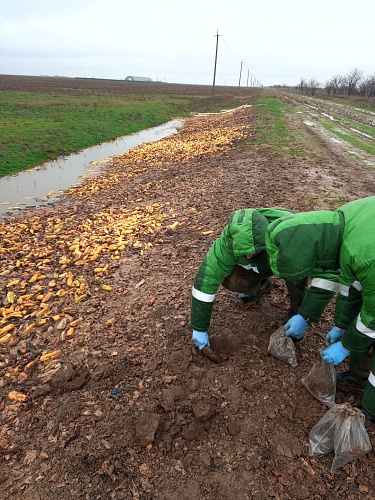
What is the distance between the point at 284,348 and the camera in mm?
3574

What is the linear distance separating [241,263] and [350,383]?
64.8 inches

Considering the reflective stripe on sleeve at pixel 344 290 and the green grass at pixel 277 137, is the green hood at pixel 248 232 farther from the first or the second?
the green grass at pixel 277 137

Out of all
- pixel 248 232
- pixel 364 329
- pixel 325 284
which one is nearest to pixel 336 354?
pixel 364 329

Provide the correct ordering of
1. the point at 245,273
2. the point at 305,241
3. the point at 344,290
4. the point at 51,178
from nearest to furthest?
the point at 305,241 → the point at 344,290 → the point at 245,273 → the point at 51,178

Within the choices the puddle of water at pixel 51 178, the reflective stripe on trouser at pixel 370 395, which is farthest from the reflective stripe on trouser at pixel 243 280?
the puddle of water at pixel 51 178

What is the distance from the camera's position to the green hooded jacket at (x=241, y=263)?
116 inches

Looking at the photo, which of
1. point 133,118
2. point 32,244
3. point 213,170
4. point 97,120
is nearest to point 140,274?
point 32,244

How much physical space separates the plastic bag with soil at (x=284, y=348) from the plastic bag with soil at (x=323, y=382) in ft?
1.08

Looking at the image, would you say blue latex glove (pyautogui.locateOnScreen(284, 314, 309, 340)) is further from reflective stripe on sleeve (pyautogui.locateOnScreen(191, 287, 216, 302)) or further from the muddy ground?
reflective stripe on sleeve (pyautogui.locateOnScreen(191, 287, 216, 302))

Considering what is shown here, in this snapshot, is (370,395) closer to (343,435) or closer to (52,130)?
(343,435)

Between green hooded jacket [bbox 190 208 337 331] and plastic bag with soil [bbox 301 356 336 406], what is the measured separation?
454 mm

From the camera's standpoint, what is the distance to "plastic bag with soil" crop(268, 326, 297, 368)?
11.7 ft

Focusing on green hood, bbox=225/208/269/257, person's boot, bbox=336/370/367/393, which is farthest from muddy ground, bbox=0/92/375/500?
green hood, bbox=225/208/269/257

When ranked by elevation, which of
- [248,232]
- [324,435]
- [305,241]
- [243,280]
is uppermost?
[305,241]
